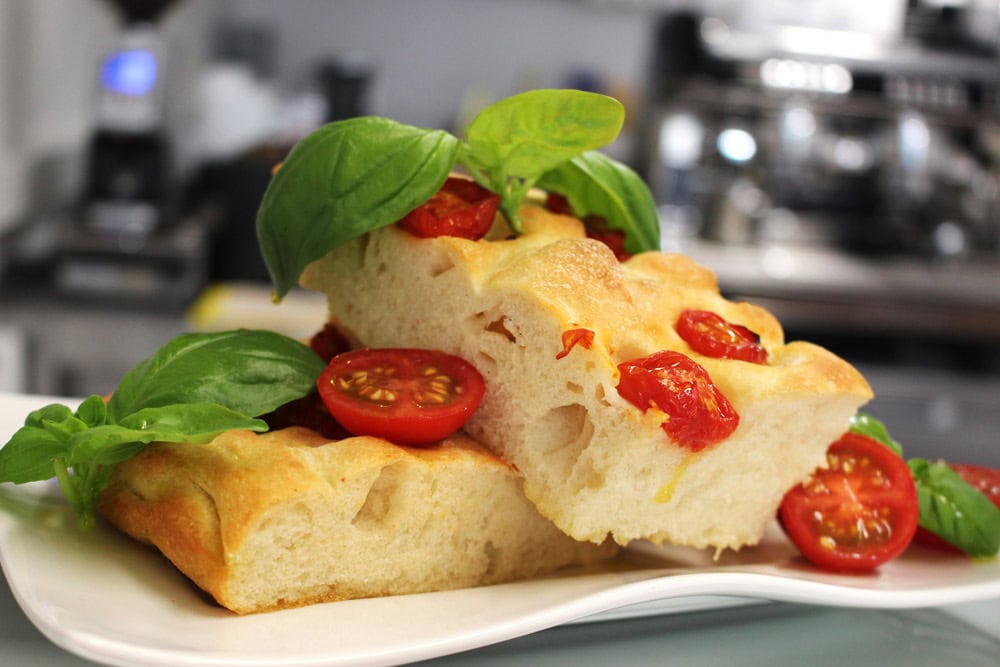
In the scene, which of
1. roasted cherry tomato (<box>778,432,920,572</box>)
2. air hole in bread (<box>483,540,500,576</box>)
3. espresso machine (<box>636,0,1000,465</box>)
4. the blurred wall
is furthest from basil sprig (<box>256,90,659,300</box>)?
the blurred wall

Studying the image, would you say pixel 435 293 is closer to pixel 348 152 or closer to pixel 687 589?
pixel 348 152

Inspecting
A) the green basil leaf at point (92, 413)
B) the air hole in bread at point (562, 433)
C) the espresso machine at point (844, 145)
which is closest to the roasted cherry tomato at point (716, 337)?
the air hole in bread at point (562, 433)

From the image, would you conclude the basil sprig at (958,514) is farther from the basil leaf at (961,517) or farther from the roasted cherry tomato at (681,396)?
the roasted cherry tomato at (681,396)

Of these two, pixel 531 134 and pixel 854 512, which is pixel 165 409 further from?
pixel 854 512

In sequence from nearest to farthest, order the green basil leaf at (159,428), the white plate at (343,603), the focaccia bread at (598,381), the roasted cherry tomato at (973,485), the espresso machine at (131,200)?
the white plate at (343,603) → the green basil leaf at (159,428) → the focaccia bread at (598,381) → the roasted cherry tomato at (973,485) → the espresso machine at (131,200)

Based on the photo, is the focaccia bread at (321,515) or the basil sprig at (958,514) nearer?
the focaccia bread at (321,515)

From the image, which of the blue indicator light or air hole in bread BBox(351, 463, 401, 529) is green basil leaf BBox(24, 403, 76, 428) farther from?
the blue indicator light
